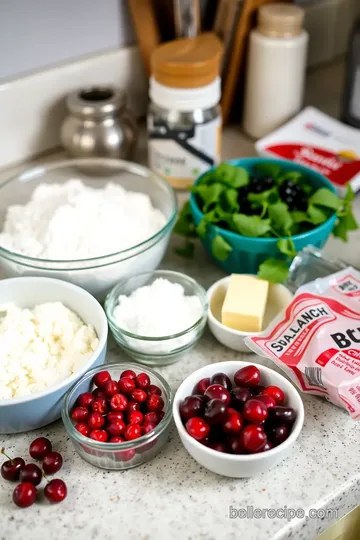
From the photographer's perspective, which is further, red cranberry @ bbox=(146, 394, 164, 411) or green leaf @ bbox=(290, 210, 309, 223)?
green leaf @ bbox=(290, 210, 309, 223)

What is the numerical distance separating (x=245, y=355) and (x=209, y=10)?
31.9 inches

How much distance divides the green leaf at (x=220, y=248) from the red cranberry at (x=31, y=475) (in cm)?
41

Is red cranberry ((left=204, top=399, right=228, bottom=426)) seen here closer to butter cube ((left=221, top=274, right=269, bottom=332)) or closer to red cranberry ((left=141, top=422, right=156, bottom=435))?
red cranberry ((left=141, top=422, right=156, bottom=435))

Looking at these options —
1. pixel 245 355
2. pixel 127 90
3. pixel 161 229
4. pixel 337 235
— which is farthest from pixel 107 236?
pixel 127 90

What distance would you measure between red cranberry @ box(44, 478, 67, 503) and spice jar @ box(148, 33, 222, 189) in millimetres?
643

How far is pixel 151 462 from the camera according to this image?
2.54ft

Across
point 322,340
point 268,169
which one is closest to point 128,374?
point 322,340

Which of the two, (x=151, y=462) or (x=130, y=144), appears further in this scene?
(x=130, y=144)

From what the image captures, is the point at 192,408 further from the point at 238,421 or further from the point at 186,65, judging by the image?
the point at 186,65

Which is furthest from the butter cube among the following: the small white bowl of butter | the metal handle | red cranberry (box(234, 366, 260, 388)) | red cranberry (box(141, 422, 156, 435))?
the metal handle

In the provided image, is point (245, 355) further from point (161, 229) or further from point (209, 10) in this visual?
point (209, 10)

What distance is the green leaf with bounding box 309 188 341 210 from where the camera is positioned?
1.00 meters

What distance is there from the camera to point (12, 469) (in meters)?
0.74

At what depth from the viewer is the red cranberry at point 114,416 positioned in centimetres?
76
